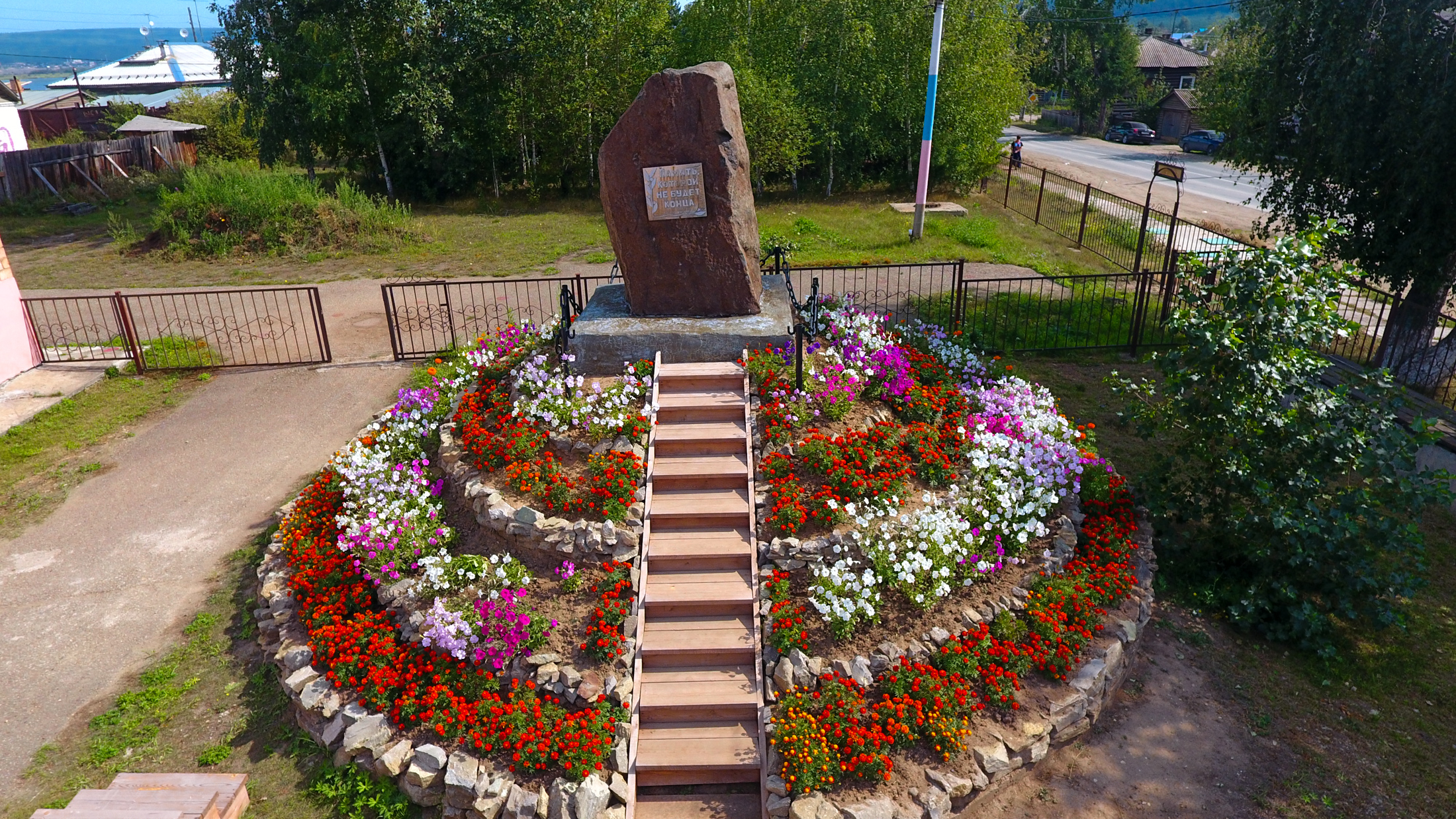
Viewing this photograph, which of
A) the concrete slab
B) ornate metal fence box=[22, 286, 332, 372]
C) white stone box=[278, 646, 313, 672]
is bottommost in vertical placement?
white stone box=[278, 646, 313, 672]

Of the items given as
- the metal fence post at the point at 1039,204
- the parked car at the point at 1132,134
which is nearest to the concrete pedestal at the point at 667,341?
the metal fence post at the point at 1039,204

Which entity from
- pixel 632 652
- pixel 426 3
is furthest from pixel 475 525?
pixel 426 3

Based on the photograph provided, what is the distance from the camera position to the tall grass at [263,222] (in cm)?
1878

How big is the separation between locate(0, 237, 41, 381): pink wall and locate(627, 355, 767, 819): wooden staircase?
10.2 meters

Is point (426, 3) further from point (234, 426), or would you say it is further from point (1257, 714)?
point (1257, 714)

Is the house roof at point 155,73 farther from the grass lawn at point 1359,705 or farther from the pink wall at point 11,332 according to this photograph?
the grass lawn at point 1359,705

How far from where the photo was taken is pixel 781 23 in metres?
23.6

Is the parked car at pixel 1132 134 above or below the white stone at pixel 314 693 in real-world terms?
above

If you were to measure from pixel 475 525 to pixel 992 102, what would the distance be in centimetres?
2127

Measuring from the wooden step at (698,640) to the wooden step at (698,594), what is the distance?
48 mm

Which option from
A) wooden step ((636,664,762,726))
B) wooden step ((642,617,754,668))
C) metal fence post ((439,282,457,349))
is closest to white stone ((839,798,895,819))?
wooden step ((636,664,762,726))

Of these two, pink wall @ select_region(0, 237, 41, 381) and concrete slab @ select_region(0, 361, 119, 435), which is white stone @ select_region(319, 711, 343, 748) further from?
pink wall @ select_region(0, 237, 41, 381)

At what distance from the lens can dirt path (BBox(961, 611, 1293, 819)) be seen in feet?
17.3

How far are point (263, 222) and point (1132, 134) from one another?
39799 mm
